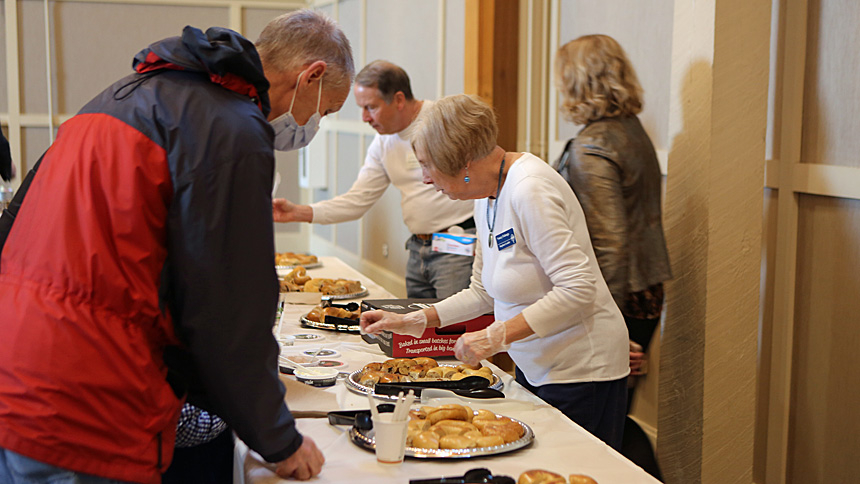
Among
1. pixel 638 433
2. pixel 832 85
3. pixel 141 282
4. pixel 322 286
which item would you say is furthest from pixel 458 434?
pixel 322 286

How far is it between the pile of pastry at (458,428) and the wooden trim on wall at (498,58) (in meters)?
2.52

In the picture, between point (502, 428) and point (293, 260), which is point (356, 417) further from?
point (293, 260)

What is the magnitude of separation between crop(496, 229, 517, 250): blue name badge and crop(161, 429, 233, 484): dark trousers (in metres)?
0.75

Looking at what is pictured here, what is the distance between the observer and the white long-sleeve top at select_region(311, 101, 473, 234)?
370 centimetres

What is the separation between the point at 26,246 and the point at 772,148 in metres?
2.20

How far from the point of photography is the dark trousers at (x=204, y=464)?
5.54ft

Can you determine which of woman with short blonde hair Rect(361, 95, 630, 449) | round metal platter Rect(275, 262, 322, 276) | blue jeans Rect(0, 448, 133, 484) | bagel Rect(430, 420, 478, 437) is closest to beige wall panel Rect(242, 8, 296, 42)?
round metal platter Rect(275, 262, 322, 276)

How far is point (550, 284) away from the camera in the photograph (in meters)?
1.87

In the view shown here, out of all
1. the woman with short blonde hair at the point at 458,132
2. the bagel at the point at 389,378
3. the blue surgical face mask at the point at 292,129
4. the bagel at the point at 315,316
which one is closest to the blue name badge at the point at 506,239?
the woman with short blonde hair at the point at 458,132

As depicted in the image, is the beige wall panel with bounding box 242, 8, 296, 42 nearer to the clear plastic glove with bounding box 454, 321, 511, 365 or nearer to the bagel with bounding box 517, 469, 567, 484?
the clear plastic glove with bounding box 454, 321, 511, 365

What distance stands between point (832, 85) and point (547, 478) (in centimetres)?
166

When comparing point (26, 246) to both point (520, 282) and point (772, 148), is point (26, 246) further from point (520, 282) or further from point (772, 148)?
point (772, 148)

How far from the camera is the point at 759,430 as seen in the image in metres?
2.68

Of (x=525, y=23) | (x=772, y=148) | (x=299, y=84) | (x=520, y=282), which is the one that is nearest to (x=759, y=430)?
(x=772, y=148)
